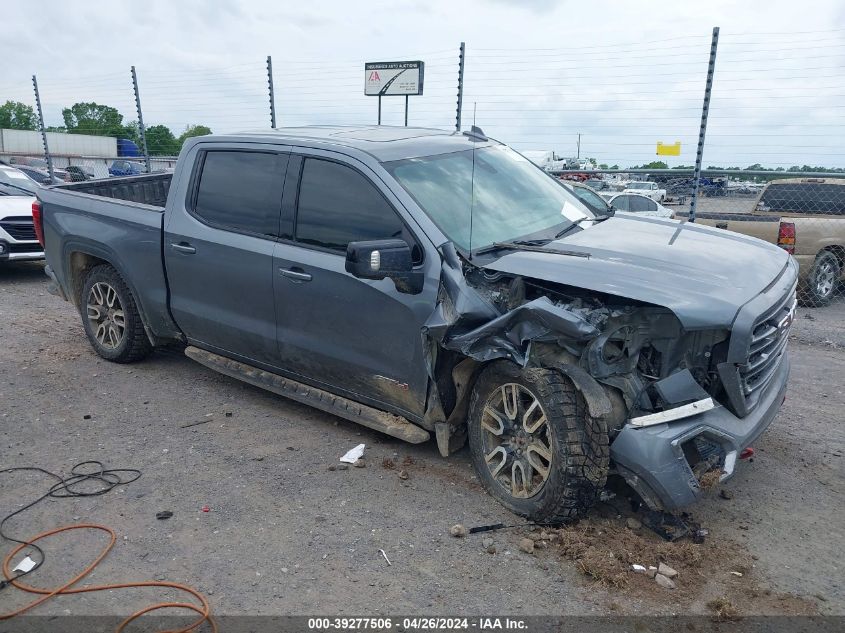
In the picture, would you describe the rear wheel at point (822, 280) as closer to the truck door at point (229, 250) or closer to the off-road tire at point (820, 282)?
the off-road tire at point (820, 282)

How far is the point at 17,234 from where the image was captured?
32.1 feet

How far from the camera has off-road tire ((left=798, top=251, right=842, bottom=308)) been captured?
30.1 feet

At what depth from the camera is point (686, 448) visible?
3447 millimetres

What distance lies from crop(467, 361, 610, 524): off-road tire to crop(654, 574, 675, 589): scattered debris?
1.47 feet

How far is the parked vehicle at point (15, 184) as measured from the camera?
34.9 ft

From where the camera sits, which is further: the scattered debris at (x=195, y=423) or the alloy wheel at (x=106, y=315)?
the alloy wheel at (x=106, y=315)

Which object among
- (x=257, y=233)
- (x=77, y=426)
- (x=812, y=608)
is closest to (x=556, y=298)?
(x=812, y=608)

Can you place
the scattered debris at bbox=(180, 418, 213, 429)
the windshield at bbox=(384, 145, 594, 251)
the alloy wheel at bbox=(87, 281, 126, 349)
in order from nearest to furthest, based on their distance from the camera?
the windshield at bbox=(384, 145, 594, 251) < the scattered debris at bbox=(180, 418, 213, 429) < the alloy wheel at bbox=(87, 281, 126, 349)

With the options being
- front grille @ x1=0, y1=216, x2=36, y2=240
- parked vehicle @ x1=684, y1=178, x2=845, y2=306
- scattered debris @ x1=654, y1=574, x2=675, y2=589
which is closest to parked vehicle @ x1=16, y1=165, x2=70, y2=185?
front grille @ x1=0, y1=216, x2=36, y2=240

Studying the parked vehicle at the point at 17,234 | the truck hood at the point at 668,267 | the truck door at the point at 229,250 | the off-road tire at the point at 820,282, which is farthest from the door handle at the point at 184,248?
the off-road tire at the point at 820,282

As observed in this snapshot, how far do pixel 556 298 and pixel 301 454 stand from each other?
6.32ft

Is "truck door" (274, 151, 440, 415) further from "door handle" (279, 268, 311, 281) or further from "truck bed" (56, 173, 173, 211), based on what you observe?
"truck bed" (56, 173, 173, 211)

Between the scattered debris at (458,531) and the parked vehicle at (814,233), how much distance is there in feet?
21.7

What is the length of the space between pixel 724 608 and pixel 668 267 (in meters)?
1.58
